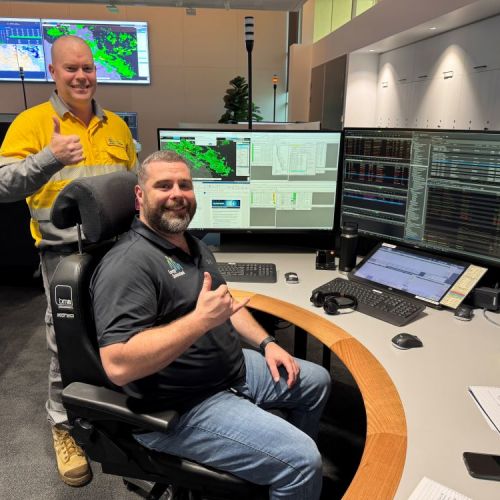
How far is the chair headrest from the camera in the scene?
1189mm

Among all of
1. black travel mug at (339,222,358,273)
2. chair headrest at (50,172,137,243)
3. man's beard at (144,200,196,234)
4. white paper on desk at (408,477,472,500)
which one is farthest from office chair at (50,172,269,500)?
black travel mug at (339,222,358,273)

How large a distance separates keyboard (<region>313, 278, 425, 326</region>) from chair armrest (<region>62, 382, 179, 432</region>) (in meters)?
0.77

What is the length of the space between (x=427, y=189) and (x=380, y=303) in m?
0.48

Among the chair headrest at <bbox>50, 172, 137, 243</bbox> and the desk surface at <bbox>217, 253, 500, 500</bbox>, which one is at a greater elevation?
the chair headrest at <bbox>50, 172, 137, 243</bbox>

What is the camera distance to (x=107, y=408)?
3.76 feet

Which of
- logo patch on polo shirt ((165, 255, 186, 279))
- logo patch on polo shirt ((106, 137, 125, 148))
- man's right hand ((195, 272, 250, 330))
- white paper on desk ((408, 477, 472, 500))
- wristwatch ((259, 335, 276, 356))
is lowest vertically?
wristwatch ((259, 335, 276, 356))

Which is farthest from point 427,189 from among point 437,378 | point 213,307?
point 213,307

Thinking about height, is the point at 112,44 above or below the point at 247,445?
above

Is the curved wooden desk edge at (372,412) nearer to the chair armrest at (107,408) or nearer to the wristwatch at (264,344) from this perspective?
the wristwatch at (264,344)

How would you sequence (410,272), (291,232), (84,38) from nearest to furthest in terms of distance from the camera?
(410,272)
(291,232)
(84,38)

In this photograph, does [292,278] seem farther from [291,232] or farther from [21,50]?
[21,50]

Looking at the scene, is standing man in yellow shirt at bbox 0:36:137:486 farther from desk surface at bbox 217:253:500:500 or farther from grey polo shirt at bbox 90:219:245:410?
desk surface at bbox 217:253:500:500

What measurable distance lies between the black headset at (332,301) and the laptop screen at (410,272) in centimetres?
17

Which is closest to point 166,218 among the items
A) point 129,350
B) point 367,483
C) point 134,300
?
point 134,300
